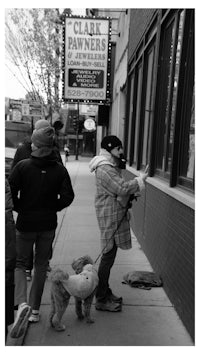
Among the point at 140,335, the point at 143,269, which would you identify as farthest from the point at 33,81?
the point at 140,335

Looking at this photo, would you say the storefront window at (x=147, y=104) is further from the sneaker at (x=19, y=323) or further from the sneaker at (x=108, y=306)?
the sneaker at (x=19, y=323)

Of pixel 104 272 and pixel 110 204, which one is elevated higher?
pixel 110 204

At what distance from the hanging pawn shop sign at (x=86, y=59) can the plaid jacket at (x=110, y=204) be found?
306 inches

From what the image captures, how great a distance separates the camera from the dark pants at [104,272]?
153 inches

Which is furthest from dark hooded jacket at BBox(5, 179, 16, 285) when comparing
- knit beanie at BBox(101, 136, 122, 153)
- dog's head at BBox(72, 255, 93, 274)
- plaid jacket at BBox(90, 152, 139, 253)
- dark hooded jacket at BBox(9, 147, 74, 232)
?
knit beanie at BBox(101, 136, 122, 153)

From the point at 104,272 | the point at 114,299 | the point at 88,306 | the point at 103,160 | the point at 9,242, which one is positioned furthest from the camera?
the point at 114,299

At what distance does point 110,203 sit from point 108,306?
3.48 feet

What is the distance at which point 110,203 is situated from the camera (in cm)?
379

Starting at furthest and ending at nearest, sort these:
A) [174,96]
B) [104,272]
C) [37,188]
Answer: [174,96] < [104,272] < [37,188]

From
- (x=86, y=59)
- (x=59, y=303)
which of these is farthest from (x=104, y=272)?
(x=86, y=59)

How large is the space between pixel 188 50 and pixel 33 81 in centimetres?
2285

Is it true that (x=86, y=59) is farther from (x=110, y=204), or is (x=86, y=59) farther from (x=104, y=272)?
(x=104, y=272)

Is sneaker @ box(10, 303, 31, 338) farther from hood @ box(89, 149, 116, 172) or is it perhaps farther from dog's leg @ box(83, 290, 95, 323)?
hood @ box(89, 149, 116, 172)

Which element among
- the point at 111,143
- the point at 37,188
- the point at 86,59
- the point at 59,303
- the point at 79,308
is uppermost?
the point at 86,59
